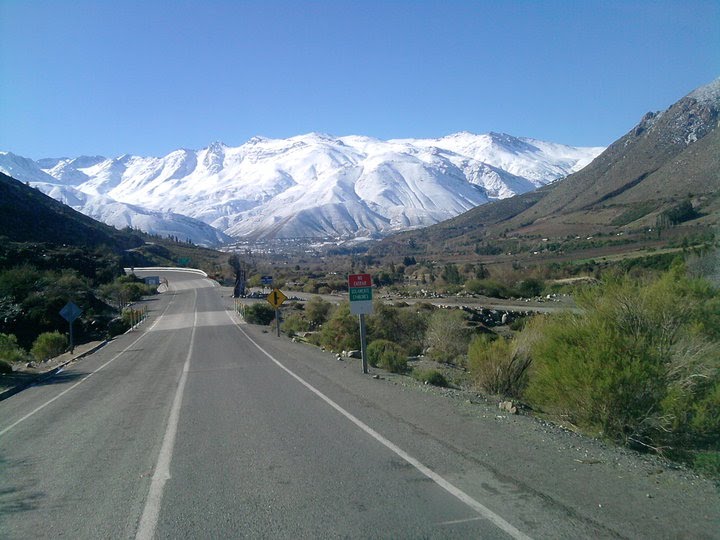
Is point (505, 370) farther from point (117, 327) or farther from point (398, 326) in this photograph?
point (117, 327)

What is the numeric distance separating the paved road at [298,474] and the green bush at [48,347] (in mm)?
16187

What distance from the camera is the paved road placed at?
18.5 feet

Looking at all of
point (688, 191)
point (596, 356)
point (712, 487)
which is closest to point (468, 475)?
point (712, 487)

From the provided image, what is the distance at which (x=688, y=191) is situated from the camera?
67.7 metres

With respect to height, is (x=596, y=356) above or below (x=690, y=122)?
below

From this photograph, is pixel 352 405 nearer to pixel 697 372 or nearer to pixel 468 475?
pixel 468 475

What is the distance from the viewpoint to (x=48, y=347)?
29453mm

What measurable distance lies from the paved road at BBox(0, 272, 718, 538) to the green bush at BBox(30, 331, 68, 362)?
16187 millimetres

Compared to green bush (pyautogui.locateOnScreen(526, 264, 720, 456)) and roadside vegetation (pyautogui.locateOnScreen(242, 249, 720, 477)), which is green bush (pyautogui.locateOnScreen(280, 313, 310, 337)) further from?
green bush (pyautogui.locateOnScreen(526, 264, 720, 456))

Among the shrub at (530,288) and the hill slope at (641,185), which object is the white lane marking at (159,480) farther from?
the shrub at (530,288)

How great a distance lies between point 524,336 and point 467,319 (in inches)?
867

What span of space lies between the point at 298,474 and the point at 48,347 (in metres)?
26.4

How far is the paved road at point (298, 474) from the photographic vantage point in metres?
5.65

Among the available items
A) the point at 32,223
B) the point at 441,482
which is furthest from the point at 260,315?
the point at 32,223
